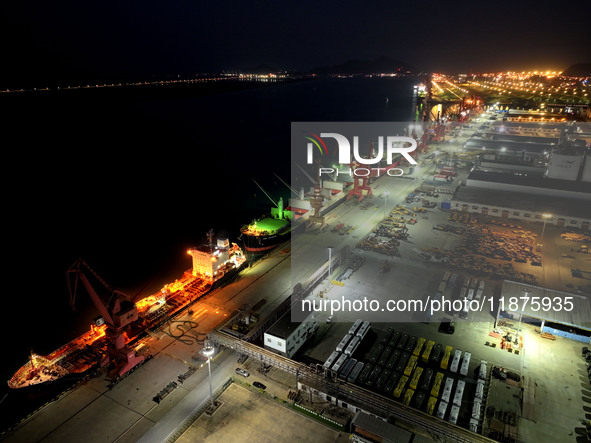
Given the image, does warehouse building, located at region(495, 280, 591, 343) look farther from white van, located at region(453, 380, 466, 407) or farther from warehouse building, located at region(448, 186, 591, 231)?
warehouse building, located at region(448, 186, 591, 231)

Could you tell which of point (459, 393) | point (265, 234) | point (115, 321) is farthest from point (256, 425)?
point (265, 234)

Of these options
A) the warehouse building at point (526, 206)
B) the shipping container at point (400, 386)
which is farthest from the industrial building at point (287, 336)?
the warehouse building at point (526, 206)

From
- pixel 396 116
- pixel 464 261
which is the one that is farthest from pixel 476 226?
pixel 396 116

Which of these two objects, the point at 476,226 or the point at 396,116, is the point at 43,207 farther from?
the point at 396,116

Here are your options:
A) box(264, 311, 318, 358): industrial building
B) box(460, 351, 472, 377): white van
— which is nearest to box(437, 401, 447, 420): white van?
box(460, 351, 472, 377): white van

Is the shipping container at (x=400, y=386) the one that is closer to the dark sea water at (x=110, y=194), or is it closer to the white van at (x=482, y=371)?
the white van at (x=482, y=371)
